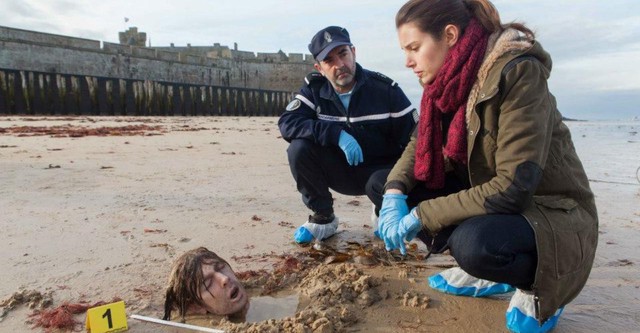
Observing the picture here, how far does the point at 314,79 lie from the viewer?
10.8 ft

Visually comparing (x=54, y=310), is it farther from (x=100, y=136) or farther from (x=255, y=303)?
(x=100, y=136)

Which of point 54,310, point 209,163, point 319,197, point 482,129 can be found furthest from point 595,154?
point 54,310

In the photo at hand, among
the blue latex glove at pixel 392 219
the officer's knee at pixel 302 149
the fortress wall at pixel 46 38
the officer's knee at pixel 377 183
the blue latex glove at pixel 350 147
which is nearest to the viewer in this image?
the blue latex glove at pixel 392 219

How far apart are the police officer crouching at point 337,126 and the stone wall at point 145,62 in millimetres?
26349

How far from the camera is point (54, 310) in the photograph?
200 cm

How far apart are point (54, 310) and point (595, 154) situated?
1089cm

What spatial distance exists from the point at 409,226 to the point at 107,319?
A: 4.20ft

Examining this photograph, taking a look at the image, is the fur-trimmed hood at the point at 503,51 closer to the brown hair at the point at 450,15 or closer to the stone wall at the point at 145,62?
the brown hair at the point at 450,15

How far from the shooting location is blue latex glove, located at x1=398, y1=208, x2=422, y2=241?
2.06 meters

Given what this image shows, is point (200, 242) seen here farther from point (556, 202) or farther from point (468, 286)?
point (556, 202)

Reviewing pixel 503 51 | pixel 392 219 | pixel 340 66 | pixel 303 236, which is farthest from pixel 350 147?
pixel 503 51

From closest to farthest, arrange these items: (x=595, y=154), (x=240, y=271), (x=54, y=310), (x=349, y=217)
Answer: (x=54, y=310)
(x=240, y=271)
(x=349, y=217)
(x=595, y=154)

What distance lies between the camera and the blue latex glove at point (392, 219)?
2.14m

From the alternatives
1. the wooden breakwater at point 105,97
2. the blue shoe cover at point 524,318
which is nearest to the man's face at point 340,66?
the blue shoe cover at point 524,318
